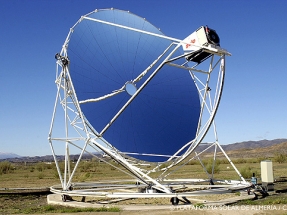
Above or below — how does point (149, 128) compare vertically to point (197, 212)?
above

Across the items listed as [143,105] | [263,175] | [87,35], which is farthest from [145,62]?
[263,175]

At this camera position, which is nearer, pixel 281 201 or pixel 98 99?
pixel 281 201

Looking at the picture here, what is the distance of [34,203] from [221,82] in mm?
16340

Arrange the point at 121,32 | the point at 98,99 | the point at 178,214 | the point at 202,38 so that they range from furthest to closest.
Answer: the point at 121,32
the point at 98,99
the point at 202,38
the point at 178,214

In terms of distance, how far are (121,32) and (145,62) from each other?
311 centimetres

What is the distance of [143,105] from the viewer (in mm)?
26078

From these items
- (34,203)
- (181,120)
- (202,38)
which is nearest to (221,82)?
(202,38)

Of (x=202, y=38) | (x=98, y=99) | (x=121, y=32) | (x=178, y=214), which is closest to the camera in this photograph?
(x=178, y=214)

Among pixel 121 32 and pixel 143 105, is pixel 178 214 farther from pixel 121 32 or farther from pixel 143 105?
pixel 121 32

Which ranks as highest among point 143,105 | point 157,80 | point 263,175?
point 157,80

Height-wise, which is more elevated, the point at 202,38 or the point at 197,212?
the point at 202,38

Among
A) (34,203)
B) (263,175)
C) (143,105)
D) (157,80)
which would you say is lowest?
(34,203)

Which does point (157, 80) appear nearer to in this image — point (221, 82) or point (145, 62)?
point (145, 62)

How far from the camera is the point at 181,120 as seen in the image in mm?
25953
